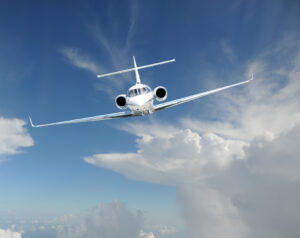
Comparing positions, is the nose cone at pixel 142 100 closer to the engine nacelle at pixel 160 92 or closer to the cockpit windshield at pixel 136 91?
the cockpit windshield at pixel 136 91

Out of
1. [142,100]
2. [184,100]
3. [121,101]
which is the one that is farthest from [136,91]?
[184,100]

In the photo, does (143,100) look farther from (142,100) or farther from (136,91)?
(136,91)

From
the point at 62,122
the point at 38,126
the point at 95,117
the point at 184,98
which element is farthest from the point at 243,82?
the point at 38,126

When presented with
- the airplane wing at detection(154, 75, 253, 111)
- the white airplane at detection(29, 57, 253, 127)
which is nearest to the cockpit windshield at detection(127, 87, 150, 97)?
the white airplane at detection(29, 57, 253, 127)

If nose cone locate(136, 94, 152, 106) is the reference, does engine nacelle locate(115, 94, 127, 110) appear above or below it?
above

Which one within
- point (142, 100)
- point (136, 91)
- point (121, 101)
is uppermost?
point (136, 91)

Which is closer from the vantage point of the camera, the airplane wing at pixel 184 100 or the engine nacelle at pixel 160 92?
the engine nacelle at pixel 160 92

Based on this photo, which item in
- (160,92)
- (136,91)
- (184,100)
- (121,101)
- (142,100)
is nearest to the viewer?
(142,100)

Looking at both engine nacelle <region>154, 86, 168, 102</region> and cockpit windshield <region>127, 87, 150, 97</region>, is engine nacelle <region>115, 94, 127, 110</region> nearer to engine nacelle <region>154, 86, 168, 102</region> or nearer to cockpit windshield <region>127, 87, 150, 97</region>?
cockpit windshield <region>127, 87, 150, 97</region>

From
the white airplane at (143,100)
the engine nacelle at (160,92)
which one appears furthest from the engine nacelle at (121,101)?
the engine nacelle at (160,92)

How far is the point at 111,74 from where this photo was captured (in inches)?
1537

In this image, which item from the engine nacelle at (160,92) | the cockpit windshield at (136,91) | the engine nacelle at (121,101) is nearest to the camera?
the cockpit windshield at (136,91)

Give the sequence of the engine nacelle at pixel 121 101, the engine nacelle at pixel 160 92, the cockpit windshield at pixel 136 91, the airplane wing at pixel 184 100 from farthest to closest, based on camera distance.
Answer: the airplane wing at pixel 184 100 → the engine nacelle at pixel 160 92 → the engine nacelle at pixel 121 101 → the cockpit windshield at pixel 136 91

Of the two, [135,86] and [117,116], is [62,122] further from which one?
[135,86]
